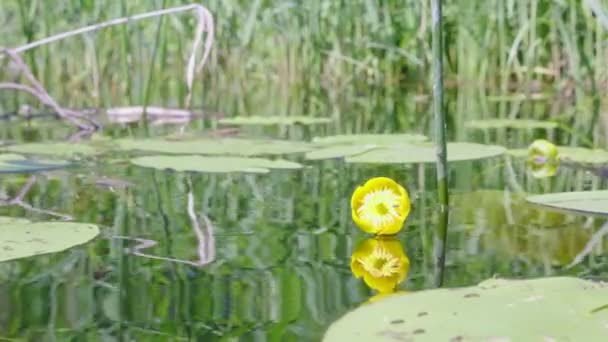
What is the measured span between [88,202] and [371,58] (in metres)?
2.91

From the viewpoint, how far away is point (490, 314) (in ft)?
2.66

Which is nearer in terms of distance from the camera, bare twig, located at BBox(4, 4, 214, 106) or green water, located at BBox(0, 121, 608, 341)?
green water, located at BBox(0, 121, 608, 341)

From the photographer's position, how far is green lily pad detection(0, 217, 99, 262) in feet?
3.65

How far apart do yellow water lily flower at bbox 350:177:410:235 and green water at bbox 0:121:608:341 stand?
0.02 metres

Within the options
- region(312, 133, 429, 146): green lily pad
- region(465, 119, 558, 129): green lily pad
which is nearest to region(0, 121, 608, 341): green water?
region(312, 133, 429, 146): green lily pad

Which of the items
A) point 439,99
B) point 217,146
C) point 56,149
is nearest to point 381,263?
point 439,99

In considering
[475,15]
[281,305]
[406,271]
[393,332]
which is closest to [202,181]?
[406,271]

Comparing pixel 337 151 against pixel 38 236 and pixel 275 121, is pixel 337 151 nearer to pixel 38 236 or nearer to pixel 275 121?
pixel 275 121

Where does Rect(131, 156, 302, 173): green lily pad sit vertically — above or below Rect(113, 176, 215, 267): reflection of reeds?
above

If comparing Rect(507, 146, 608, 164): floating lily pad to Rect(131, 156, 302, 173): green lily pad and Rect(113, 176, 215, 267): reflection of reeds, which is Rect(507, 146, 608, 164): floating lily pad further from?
Rect(113, 176, 215, 267): reflection of reeds

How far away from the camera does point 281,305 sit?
2.97ft

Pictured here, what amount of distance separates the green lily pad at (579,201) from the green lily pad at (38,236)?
59 cm

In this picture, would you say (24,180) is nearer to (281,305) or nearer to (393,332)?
(281,305)

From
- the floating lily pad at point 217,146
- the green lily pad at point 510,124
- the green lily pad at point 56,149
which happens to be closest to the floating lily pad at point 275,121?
the green lily pad at point 510,124
